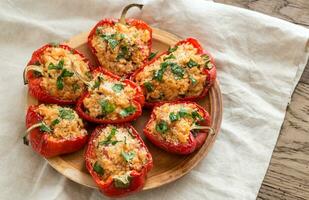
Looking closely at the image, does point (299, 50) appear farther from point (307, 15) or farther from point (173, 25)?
point (173, 25)

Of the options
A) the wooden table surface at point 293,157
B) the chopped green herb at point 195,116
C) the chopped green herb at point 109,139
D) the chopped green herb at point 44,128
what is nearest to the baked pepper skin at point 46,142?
the chopped green herb at point 44,128

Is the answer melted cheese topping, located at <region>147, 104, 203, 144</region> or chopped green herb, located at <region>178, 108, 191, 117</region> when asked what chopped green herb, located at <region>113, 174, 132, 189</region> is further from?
chopped green herb, located at <region>178, 108, 191, 117</region>

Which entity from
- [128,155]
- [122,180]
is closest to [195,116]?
[128,155]

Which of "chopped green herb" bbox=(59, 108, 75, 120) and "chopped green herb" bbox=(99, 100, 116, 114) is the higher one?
"chopped green herb" bbox=(99, 100, 116, 114)

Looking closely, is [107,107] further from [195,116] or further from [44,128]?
[195,116]

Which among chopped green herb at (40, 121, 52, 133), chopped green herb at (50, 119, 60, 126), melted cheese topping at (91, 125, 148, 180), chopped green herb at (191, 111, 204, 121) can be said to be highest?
chopped green herb at (191, 111, 204, 121)

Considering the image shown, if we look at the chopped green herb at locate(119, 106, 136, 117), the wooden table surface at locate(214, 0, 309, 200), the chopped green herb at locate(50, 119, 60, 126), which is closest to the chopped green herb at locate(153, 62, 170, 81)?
the chopped green herb at locate(119, 106, 136, 117)

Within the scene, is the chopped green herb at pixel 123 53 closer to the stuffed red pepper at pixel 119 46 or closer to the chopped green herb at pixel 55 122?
the stuffed red pepper at pixel 119 46
